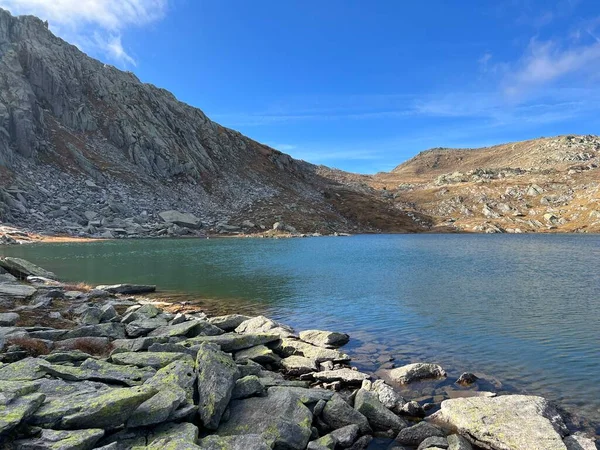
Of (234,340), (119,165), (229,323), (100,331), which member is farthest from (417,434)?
(119,165)

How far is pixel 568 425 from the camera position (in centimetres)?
1503

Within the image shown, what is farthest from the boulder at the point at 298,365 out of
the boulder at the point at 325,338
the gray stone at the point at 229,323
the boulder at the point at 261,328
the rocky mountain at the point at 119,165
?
the rocky mountain at the point at 119,165

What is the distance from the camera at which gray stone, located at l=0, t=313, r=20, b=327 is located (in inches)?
818

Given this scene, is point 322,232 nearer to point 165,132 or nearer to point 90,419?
point 165,132

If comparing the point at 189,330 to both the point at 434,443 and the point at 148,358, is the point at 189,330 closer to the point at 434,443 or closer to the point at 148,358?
the point at 148,358

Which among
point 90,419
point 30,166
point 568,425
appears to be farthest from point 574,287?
point 30,166

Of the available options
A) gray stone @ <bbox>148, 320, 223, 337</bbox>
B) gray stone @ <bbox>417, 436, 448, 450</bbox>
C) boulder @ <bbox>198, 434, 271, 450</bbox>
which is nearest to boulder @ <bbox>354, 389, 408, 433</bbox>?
gray stone @ <bbox>417, 436, 448, 450</bbox>

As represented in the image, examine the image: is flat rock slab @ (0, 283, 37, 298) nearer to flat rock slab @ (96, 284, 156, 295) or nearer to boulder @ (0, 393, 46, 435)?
flat rock slab @ (96, 284, 156, 295)

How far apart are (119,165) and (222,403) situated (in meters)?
147

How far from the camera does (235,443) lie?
1080 centimetres

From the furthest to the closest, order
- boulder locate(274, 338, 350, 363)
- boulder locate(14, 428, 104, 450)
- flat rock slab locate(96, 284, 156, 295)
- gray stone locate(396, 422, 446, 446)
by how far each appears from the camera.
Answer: flat rock slab locate(96, 284, 156, 295)
boulder locate(274, 338, 350, 363)
gray stone locate(396, 422, 446, 446)
boulder locate(14, 428, 104, 450)

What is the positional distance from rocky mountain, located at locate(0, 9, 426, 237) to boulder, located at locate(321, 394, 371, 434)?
10780cm

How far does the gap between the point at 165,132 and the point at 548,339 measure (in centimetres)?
16427

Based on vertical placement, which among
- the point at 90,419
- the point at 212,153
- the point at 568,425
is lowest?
the point at 568,425
